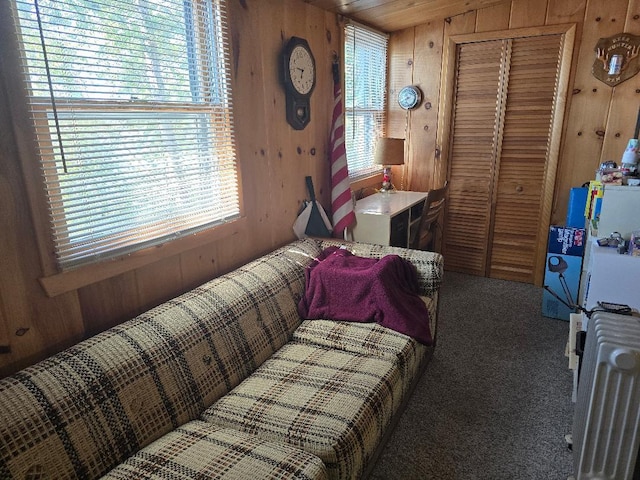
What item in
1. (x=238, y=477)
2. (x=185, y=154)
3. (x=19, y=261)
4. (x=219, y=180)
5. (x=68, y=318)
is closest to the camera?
(x=238, y=477)

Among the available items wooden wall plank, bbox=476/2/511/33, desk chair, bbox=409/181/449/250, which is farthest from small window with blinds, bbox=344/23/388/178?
wooden wall plank, bbox=476/2/511/33

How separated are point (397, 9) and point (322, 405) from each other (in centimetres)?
274

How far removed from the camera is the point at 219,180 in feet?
6.74

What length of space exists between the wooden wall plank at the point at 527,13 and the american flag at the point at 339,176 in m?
1.45

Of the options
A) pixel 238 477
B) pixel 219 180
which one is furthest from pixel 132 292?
pixel 238 477

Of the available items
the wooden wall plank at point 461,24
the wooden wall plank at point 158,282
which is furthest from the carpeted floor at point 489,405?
the wooden wall plank at point 461,24

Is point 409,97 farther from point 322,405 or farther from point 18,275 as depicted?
point 18,275

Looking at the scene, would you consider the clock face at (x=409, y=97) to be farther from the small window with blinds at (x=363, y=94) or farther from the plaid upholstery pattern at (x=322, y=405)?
the plaid upholstery pattern at (x=322, y=405)

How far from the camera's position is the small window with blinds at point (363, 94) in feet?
10.5

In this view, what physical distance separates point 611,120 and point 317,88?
2.09 meters

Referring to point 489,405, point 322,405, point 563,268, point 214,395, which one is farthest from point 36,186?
point 563,268

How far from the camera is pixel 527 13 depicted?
3102 mm

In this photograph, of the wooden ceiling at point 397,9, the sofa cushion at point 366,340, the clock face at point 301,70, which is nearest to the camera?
the sofa cushion at point 366,340

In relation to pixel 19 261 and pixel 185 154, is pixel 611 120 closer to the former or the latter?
pixel 185 154
